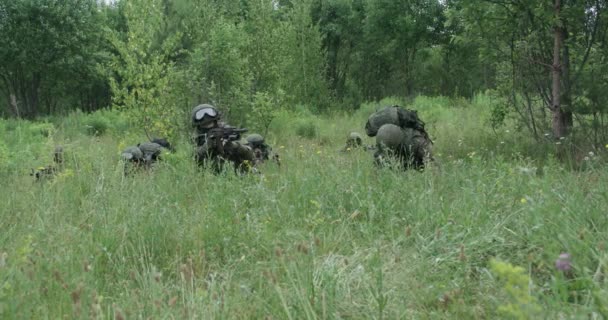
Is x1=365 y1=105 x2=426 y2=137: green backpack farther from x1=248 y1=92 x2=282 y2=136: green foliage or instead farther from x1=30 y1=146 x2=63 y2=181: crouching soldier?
x1=248 y1=92 x2=282 y2=136: green foliage

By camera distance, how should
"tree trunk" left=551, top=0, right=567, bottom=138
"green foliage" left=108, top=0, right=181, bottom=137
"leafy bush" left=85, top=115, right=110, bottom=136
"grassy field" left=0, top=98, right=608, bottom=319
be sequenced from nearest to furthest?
"grassy field" left=0, top=98, right=608, bottom=319 → "tree trunk" left=551, top=0, right=567, bottom=138 → "green foliage" left=108, top=0, right=181, bottom=137 → "leafy bush" left=85, top=115, right=110, bottom=136

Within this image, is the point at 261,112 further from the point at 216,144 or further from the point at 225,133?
the point at 216,144

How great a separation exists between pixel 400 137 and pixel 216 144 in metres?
1.78

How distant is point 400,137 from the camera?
4898 mm

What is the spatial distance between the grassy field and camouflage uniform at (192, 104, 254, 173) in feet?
1.47

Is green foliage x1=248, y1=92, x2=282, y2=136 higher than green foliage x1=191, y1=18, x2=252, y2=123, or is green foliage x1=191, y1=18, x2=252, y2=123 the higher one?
green foliage x1=191, y1=18, x2=252, y2=123

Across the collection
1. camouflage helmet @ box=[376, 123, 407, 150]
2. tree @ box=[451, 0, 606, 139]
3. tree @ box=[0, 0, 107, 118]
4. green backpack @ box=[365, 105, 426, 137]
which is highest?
tree @ box=[0, 0, 107, 118]

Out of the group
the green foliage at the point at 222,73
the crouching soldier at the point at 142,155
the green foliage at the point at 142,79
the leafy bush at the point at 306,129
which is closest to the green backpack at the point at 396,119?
the crouching soldier at the point at 142,155

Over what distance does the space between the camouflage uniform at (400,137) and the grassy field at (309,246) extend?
13.6 inches

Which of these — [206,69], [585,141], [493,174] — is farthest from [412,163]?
[206,69]

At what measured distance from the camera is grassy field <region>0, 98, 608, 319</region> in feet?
6.67

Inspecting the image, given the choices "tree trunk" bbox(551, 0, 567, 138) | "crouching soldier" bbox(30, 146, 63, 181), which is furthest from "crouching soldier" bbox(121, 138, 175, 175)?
"tree trunk" bbox(551, 0, 567, 138)

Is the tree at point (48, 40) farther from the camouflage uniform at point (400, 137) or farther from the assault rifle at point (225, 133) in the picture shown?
the camouflage uniform at point (400, 137)

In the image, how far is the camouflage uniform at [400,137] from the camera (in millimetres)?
4855
